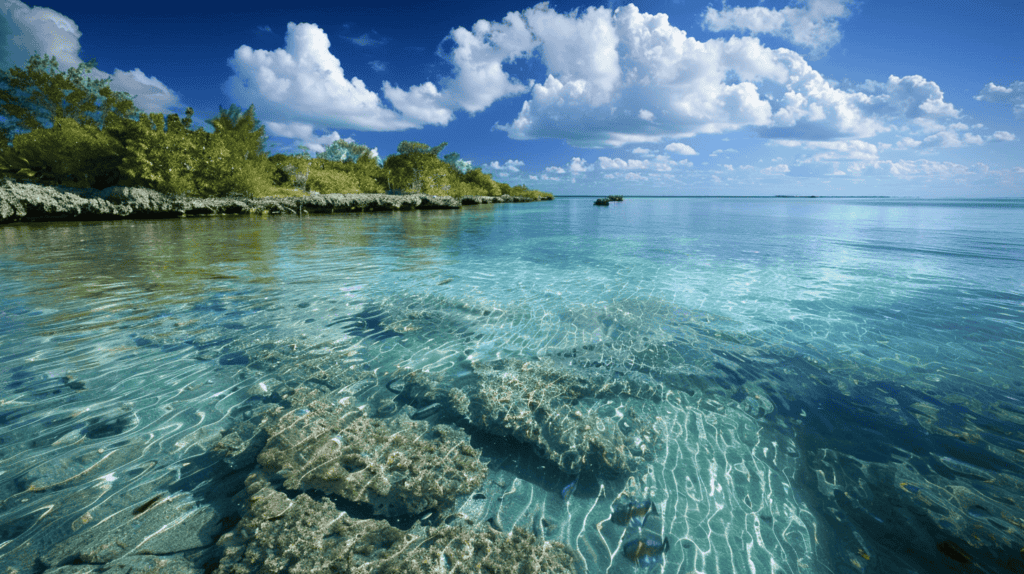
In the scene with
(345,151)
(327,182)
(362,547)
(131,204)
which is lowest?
(362,547)

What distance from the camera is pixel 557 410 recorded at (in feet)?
10.6

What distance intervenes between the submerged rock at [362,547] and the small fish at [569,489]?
403 mm

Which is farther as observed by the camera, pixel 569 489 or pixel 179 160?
pixel 179 160

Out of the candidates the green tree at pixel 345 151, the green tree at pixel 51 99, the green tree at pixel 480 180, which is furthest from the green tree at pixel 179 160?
the green tree at pixel 480 180

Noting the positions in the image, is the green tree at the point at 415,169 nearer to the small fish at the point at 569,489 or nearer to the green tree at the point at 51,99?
the green tree at the point at 51,99

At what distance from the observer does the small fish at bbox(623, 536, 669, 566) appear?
2004mm

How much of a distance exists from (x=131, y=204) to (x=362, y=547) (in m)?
29.4

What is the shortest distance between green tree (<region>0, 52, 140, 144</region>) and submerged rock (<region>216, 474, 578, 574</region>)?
40614 mm

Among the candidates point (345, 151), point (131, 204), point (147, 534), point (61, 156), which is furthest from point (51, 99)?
point (147, 534)

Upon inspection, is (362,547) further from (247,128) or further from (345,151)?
(345,151)

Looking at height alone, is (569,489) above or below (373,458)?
below

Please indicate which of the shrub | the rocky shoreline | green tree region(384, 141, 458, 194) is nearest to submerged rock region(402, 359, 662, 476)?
the rocky shoreline

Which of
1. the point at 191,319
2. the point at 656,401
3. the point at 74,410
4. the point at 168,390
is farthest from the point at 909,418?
the point at 191,319

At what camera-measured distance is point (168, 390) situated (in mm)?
3367
